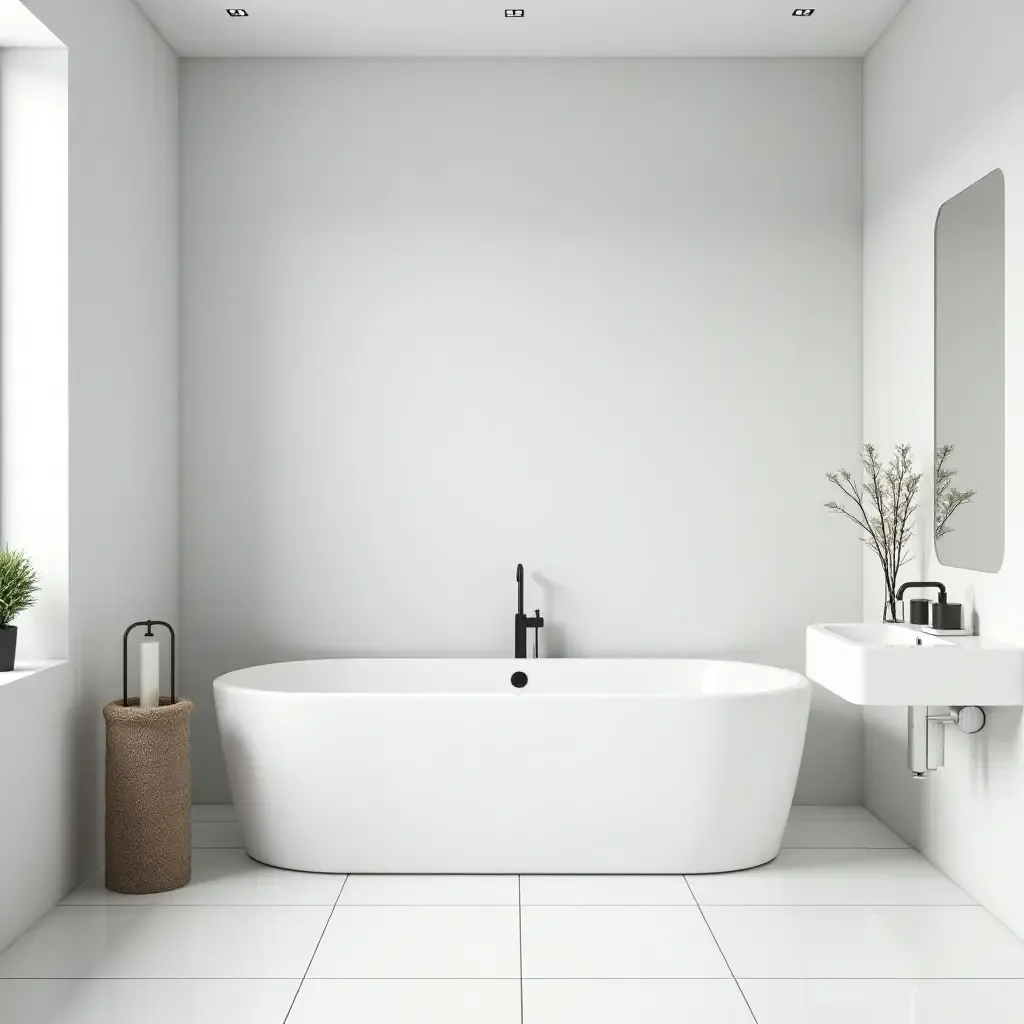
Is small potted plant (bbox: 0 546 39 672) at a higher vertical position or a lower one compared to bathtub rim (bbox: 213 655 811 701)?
higher

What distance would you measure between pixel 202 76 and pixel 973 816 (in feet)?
12.1

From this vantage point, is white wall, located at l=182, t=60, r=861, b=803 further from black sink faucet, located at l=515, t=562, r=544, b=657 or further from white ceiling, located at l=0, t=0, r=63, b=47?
white ceiling, located at l=0, t=0, r=63, b=47

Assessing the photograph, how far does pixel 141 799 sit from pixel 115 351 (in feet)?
4.62

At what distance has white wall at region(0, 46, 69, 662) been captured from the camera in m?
3.01

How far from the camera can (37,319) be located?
301 cm

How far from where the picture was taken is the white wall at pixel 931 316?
9.23ft

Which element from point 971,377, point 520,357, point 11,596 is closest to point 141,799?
point 11,596

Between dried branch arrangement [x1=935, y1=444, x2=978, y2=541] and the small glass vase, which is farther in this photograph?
the small glass vase

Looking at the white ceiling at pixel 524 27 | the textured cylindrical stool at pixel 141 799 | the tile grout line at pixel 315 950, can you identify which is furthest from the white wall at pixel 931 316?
the textured cylindrical stool at pixel 141 799

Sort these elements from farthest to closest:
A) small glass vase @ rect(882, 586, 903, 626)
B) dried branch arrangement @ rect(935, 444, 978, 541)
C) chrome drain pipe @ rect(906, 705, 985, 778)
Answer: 1. small glass vase @ rect(882, 586, 903, 626)
2. dried branch arrangement @ rect(935, 444, 978, 541)
3. chrome drain pipe @ rect(906, 705, 985, 778)

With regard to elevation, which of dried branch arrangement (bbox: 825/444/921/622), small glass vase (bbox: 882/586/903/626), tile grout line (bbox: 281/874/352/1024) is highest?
dried branch arrangement (bbox: 825/444/921/622)

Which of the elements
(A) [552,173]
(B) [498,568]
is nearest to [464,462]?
(B) [498,568]

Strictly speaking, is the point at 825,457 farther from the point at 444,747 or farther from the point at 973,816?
the point at 444,747

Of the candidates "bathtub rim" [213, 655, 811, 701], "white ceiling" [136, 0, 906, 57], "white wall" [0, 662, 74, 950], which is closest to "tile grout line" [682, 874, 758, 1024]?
"bathtub rim" [213, 655, 811, 701]
